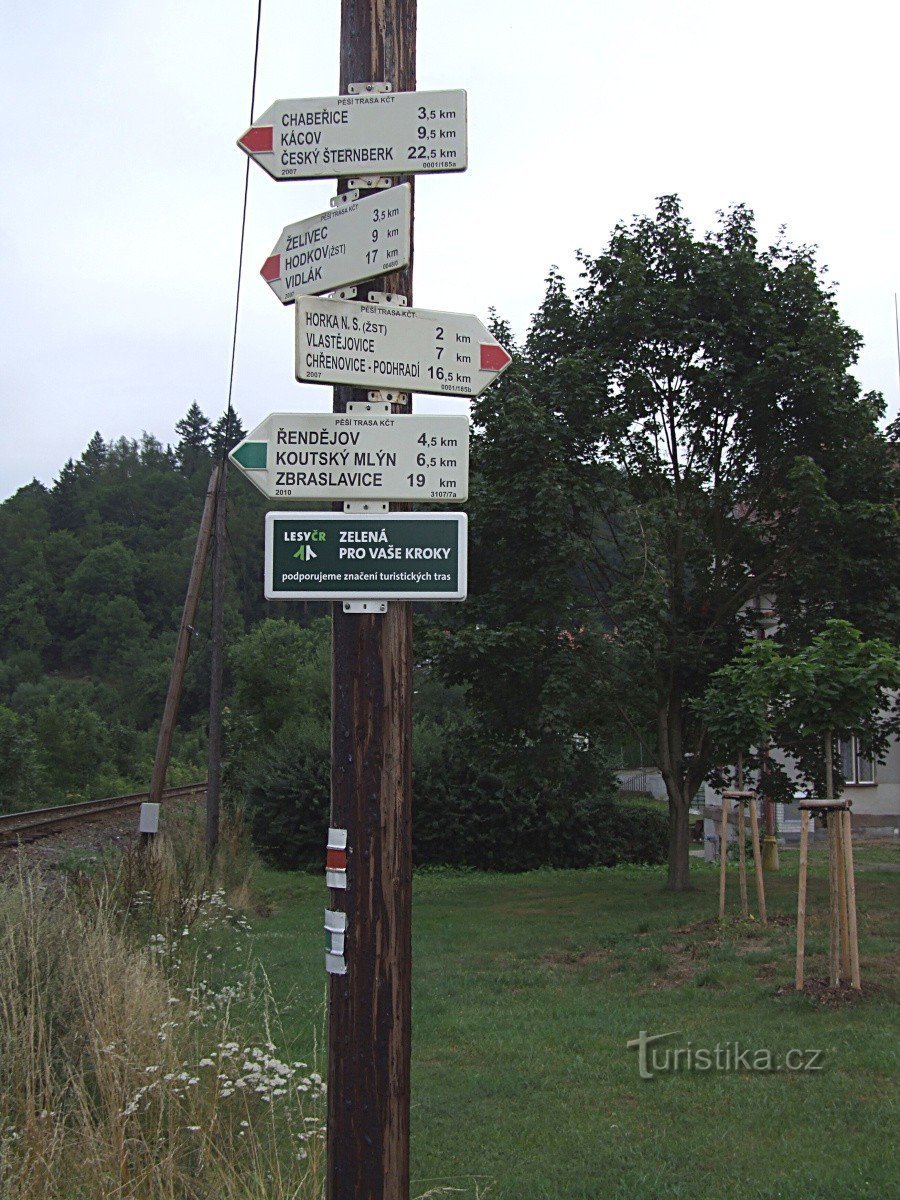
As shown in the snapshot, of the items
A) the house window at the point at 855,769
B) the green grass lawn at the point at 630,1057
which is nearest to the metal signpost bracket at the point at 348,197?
the green grass lawn at the point at 630,1057

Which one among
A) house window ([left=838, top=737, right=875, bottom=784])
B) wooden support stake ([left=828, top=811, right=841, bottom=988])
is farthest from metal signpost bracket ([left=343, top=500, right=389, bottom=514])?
house window ([left=838, top=737, right=875, bottom=784])

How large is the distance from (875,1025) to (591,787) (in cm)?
938

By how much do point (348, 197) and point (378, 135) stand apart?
0.72 feet

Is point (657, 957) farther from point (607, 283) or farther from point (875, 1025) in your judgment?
point (607, 283)

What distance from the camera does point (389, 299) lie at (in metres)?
3.97

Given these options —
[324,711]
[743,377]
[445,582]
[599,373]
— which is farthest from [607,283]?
[324,711]

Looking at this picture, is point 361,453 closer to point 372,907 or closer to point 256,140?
point 256,140

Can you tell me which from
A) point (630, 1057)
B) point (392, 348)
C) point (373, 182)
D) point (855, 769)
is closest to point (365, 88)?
point (373, 182)

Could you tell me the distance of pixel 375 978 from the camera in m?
3.62

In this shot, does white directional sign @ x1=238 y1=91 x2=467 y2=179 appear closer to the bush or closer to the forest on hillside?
the forest on hillside

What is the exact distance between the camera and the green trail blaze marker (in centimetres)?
373

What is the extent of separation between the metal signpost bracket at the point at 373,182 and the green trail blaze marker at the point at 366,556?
1.12 m

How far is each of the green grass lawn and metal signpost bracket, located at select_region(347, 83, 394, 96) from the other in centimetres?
434

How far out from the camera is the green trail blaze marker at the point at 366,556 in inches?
147
